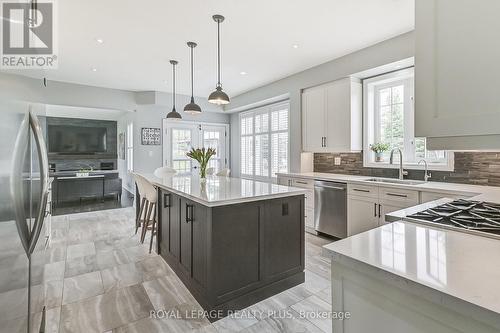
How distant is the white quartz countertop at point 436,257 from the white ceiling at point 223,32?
8.14ft

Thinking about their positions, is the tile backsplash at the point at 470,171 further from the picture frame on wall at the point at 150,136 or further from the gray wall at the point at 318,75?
the picture frame on wall at the point at 150,136

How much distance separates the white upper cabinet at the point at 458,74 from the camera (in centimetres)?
86

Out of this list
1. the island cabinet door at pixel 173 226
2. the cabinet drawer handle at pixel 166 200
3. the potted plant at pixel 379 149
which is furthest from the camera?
the potted plant at pixel 379 149

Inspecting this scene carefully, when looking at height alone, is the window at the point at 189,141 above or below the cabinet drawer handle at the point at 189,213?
above

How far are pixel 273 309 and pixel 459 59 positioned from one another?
2.11 metres

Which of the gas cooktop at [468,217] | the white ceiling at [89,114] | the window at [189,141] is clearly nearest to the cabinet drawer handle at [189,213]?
the gas cooktop at [468,217]

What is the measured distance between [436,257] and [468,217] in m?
0.67

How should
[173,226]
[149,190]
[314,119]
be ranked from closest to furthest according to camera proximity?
[173,226]
[149,190]
[314,119]

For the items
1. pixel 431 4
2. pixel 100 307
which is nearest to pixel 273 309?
pixel 100 307

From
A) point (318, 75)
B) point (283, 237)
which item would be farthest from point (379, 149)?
point (283, 237)

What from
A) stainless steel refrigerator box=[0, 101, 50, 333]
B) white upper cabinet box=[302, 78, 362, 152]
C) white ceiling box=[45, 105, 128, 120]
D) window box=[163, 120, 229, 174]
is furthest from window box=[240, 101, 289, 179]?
stainless steel refrigerator box=[0, 101, 50, 333]

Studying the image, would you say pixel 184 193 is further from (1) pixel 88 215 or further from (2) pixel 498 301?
(1) pixel 88 215

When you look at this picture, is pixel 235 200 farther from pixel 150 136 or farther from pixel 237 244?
pixel 150 136

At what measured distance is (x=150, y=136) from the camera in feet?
20.7
